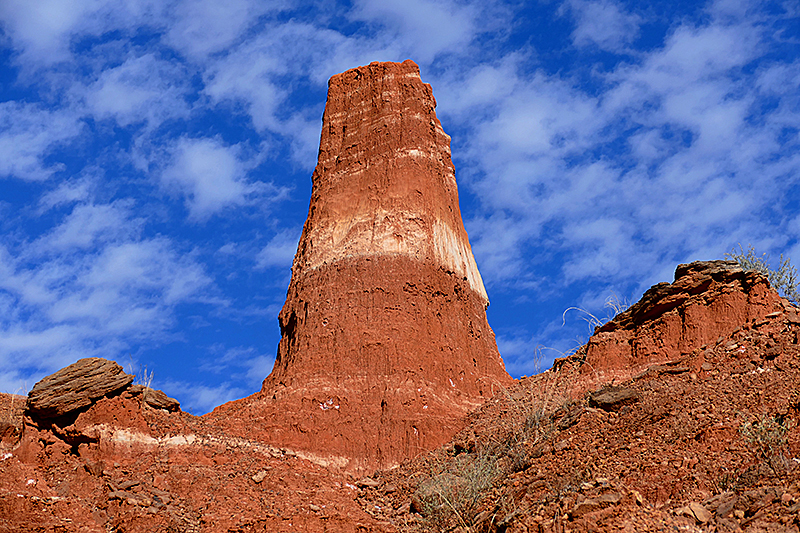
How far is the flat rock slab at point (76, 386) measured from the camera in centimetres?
1366

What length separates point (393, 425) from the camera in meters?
15.7

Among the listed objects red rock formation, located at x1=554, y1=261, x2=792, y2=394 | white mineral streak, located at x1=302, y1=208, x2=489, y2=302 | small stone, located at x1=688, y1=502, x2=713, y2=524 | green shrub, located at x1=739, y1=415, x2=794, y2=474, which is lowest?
small stone, located at x1=688, y1=502, x2=713, y2=524

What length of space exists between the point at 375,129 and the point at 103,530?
12289mm

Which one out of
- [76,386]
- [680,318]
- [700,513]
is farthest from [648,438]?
[76,386]

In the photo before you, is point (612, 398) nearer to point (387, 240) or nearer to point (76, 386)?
point (387, 240)

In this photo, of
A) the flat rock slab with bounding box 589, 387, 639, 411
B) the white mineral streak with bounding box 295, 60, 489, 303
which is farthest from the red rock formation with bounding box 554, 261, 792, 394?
the white mineral streak with bounding box 295, 60, 489, 303

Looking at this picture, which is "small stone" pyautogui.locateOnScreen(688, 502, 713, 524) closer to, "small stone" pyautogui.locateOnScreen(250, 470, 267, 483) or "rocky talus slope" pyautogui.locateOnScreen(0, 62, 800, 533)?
"rocky talus slope" pyautogui.locateOnScreen(0, 62, 800, 533)

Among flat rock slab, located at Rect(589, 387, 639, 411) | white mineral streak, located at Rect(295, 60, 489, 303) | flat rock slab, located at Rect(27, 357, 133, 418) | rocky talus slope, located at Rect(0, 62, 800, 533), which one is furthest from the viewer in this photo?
white mineral streak, located at Rect(295, 60, 489, 303)

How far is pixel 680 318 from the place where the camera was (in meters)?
15.3

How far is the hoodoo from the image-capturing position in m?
15.8

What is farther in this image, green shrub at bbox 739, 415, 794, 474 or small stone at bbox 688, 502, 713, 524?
green shrub at bbox 739, 415, 794, 474

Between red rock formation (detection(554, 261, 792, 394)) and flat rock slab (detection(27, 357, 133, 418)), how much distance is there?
27.9 ft

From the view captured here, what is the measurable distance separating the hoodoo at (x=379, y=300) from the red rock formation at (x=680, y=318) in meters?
2.93

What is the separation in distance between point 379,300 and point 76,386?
6517mm
